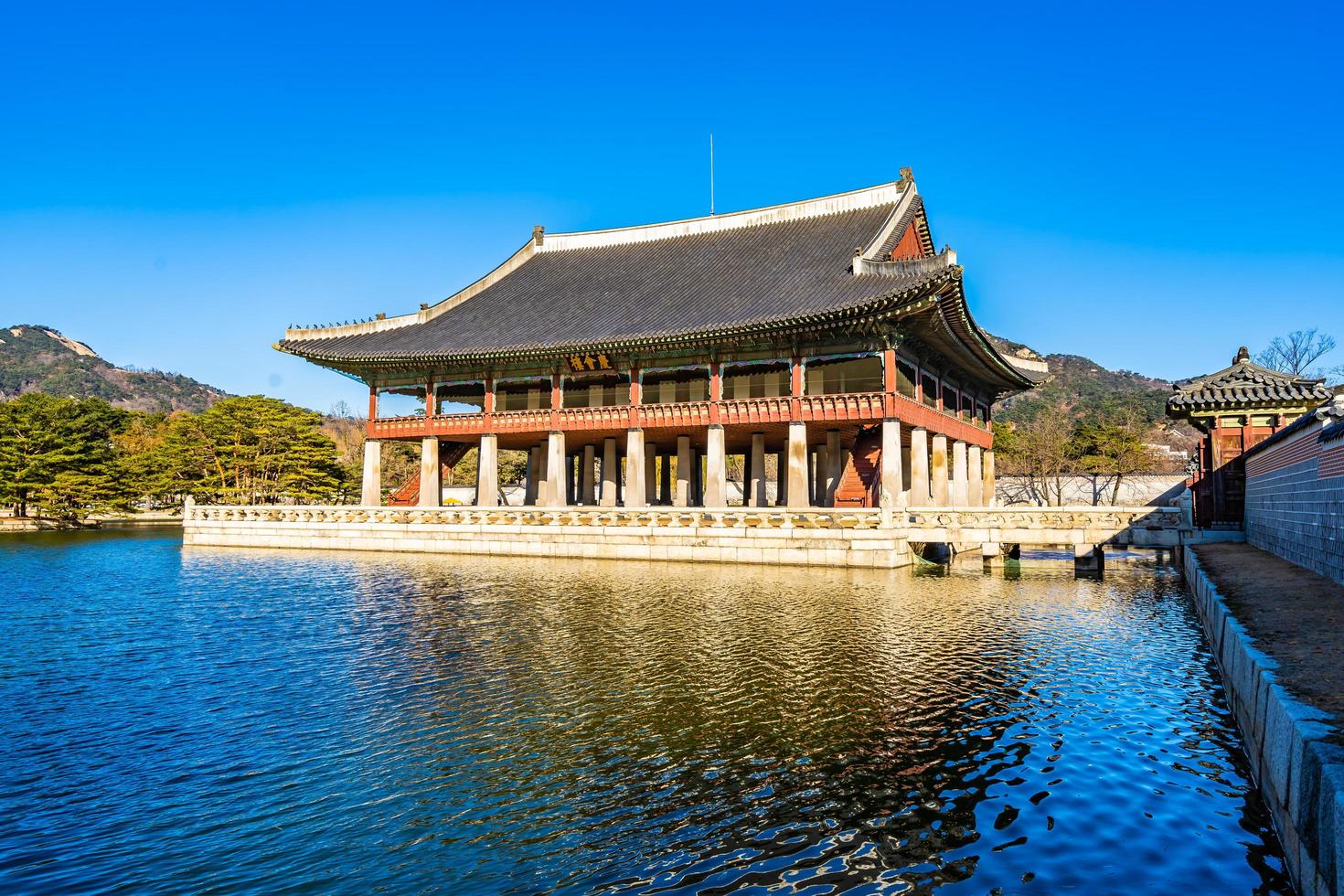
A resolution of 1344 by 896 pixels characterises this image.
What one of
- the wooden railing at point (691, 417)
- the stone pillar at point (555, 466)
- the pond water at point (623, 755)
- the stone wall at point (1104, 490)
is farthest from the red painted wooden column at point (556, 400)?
the stone wall at point (1104, 490)

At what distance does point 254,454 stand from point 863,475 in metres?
41.4

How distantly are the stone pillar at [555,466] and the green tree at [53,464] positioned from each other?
122ft

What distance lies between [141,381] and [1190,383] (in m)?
219

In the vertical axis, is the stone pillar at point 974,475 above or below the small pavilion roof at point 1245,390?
below

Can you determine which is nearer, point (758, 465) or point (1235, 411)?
point (1235, 411)

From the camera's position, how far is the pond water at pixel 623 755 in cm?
634

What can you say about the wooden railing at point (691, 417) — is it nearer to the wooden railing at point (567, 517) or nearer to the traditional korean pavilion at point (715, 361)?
the traditional korean pavilion at point (715, 361)

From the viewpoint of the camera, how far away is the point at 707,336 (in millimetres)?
33281

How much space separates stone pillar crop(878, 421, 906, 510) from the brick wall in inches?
434

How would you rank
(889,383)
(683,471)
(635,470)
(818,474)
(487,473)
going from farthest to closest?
(818,474) < (487,473) < (683,471) < (635,470) < (889,383)

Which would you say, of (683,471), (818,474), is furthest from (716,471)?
(818,474)

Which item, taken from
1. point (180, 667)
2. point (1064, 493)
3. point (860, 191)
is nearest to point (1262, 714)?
point (180, 667)

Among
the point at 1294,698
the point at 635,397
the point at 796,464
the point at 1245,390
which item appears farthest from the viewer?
the point at 635,397

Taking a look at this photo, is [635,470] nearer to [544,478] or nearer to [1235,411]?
[544,478]
